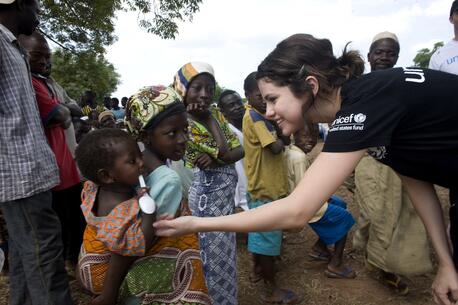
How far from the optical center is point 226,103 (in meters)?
4.42

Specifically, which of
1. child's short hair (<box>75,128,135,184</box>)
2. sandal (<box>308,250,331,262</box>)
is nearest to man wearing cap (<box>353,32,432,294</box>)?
sandal (<box>308,250,331,262</box>)

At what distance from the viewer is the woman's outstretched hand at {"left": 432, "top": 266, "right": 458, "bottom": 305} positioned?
1577 millimetres

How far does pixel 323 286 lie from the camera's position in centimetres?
332

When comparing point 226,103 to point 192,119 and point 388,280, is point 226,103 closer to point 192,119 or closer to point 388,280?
point 192,119

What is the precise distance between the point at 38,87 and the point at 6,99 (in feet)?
2.06

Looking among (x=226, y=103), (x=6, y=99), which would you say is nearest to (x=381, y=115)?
(x=6, y=99)

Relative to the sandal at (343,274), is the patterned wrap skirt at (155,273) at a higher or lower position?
higher

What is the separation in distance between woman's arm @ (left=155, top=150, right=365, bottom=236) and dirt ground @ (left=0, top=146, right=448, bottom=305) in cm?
203

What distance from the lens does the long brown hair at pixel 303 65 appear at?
149 cm

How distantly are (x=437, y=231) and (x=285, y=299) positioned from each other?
5.36ft

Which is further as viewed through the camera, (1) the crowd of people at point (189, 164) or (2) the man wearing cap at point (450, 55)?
(2) the man wearing cap at point (450, 55)

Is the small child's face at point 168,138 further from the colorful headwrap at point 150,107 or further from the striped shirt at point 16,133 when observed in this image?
the striped shirt at point 16,133

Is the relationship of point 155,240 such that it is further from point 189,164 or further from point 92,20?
point 92,20

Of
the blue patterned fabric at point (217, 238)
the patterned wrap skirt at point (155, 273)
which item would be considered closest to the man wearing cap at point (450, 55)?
the blue patterned fabric at point (217, 238)
